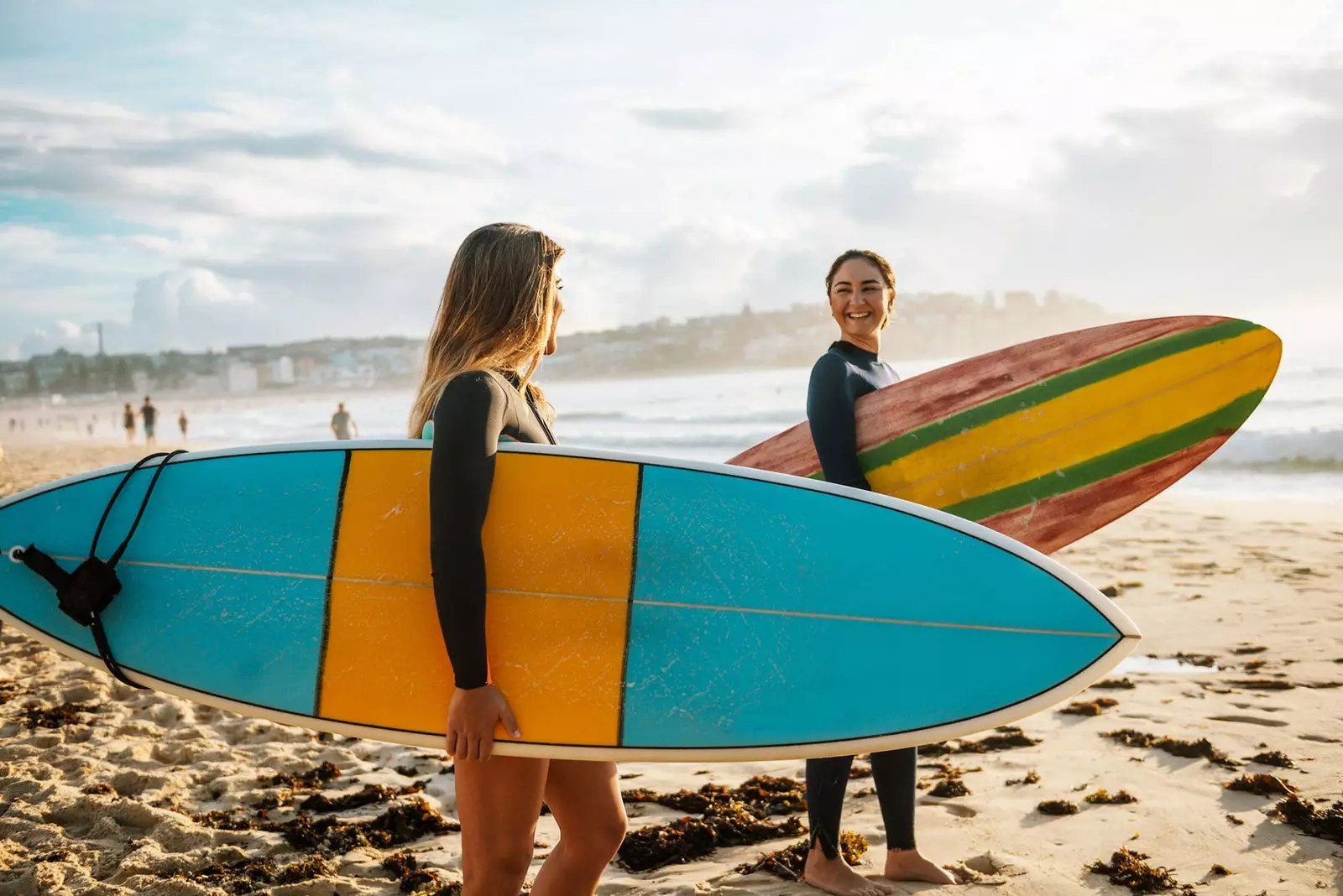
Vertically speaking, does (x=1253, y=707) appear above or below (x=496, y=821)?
below

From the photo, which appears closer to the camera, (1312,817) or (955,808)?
(1312,817)

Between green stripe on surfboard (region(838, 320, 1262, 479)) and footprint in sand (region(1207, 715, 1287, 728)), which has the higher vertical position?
green stripe on surfboard (region(838, 320, 1262, 479))

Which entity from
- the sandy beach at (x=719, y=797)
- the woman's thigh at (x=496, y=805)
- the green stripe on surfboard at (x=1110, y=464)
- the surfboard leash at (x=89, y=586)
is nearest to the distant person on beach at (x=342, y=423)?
the sandy beach at (x=719, y=797)

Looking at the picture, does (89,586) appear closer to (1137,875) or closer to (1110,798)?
(1137,875)

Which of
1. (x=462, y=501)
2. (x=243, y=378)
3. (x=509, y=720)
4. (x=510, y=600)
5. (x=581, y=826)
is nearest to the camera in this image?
(x=462, y=501)

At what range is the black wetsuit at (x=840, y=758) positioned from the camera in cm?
231

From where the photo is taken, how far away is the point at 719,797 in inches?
121

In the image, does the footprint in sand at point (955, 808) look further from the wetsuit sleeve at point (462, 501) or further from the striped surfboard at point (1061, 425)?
the wetsuit sleeve at point (462, 501)

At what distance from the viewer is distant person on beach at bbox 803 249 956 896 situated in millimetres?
2316

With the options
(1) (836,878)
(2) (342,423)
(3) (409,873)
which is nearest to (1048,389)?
(1) (836,878)

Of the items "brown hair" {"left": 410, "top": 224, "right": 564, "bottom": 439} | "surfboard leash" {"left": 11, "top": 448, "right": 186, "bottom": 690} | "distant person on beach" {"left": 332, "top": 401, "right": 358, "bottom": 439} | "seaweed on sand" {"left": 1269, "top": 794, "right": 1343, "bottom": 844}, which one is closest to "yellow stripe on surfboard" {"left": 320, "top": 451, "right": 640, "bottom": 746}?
"brown hair" {"left": 410, "top": 224, "right": 564, "bottom": 439}

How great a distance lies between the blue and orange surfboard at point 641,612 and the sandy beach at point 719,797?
5.3 inches

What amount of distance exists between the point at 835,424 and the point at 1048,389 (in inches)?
32.8

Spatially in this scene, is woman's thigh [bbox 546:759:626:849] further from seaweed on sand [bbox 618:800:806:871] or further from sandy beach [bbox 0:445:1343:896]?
seaweed on sand [bbox 618:800:806:871]
